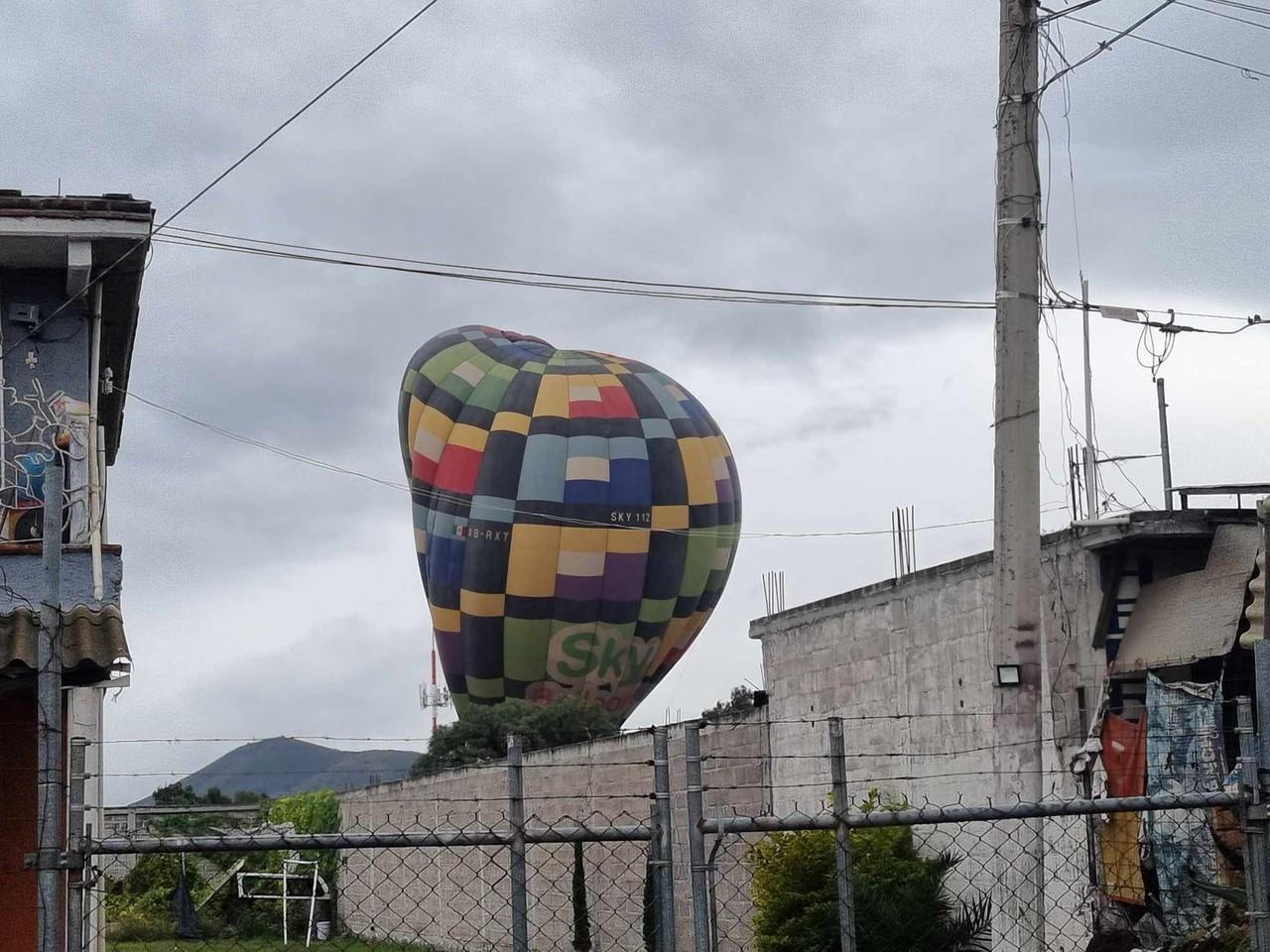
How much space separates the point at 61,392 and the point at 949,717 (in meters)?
11.4

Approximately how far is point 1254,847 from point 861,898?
11525 millimetres

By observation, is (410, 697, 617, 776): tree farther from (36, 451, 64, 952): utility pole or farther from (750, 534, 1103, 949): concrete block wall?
(36, 451, 64, 952): utility pole

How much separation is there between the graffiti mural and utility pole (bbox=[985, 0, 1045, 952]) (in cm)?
571

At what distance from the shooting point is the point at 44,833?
538cm

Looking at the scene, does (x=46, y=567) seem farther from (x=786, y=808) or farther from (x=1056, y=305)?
(x=786, y=808)

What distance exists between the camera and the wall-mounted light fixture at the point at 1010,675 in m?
10.6

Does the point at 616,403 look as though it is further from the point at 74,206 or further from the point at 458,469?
the point at 74,206

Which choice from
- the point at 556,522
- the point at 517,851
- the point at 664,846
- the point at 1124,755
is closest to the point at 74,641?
the point at 517,851

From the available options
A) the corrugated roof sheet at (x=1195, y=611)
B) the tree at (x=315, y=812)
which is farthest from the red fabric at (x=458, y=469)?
the corrugated roof sheet at (x=1195, y=611)

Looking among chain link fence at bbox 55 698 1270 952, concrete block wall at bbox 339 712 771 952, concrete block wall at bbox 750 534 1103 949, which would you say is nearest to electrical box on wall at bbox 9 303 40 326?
chain link fence at bbox 55 698 1270 952

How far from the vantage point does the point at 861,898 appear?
17172mm

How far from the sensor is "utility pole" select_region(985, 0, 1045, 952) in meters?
10.6

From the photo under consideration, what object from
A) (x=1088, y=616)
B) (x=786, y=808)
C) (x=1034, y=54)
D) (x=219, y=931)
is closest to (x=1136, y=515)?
(x=1088, y=616)

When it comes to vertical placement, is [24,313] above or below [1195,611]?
above
